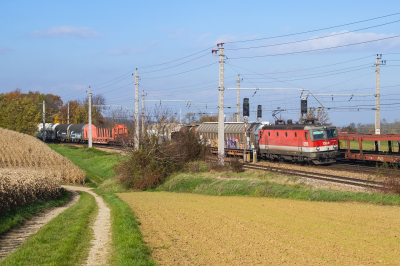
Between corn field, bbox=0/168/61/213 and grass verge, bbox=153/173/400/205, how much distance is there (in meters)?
8.62

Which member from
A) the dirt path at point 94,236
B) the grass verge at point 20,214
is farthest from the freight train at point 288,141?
the grass verge at point 20,214

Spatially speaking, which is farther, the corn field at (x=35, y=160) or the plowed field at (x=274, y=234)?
the corn field at (x=35, y=160)

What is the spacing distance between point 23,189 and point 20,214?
3.07 meters

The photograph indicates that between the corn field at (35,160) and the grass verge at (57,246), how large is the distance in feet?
69.7

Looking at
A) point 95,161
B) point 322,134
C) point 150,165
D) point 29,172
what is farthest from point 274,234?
point 95,161

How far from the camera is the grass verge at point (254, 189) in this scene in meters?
17.2

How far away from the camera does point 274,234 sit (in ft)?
34.6

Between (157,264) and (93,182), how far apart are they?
106ft

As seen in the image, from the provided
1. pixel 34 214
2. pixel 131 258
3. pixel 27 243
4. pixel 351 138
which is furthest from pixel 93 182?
pixel 131 258

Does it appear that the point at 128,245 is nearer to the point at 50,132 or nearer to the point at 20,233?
the point at 20,233

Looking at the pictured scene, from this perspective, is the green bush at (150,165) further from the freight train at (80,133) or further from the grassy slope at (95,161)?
the freight train at (80,133)

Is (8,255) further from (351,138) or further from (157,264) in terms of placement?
(351,138)

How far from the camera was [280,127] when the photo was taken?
105 feet

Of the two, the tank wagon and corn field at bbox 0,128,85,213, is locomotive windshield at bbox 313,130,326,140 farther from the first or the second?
the tank wagon
